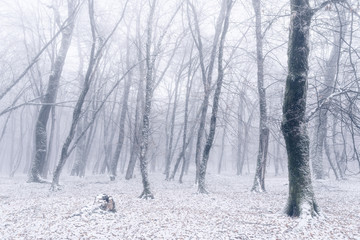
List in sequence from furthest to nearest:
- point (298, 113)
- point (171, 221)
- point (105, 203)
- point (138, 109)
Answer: point (138, 109) < point (105, 203) < point (171, 221) < point (298, 113)

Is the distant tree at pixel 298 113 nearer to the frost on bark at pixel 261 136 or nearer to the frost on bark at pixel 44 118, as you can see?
the frost on bark at pixel 261 136

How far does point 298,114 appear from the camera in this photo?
6586 millimetres

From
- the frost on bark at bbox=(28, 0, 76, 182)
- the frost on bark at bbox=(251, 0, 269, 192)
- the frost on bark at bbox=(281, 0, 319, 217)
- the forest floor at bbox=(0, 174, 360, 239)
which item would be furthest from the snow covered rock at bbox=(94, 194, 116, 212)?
the frost on bark at bbox=(28, 0, 76, 182)

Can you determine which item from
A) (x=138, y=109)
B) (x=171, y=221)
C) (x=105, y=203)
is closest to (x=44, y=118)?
(x=138, y=109)

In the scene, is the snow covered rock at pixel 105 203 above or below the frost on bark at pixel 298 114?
below

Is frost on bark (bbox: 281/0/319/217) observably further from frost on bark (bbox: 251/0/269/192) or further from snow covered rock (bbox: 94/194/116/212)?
frost on bark (bbox: 251/0/269/192)

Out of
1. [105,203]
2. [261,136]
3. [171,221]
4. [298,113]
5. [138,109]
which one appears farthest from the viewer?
[138,109]

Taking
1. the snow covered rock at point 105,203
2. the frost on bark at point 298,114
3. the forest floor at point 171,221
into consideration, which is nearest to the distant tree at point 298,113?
the frost on bark at point 298,114

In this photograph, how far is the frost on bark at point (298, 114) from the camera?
21.4 feet

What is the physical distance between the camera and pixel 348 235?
18.1 ft

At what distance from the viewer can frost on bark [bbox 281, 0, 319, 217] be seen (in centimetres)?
653

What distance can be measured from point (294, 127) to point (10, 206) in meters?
8.60

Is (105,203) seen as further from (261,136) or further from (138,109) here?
(138,109)

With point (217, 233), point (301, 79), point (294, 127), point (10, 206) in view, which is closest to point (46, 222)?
point (10, 206)
